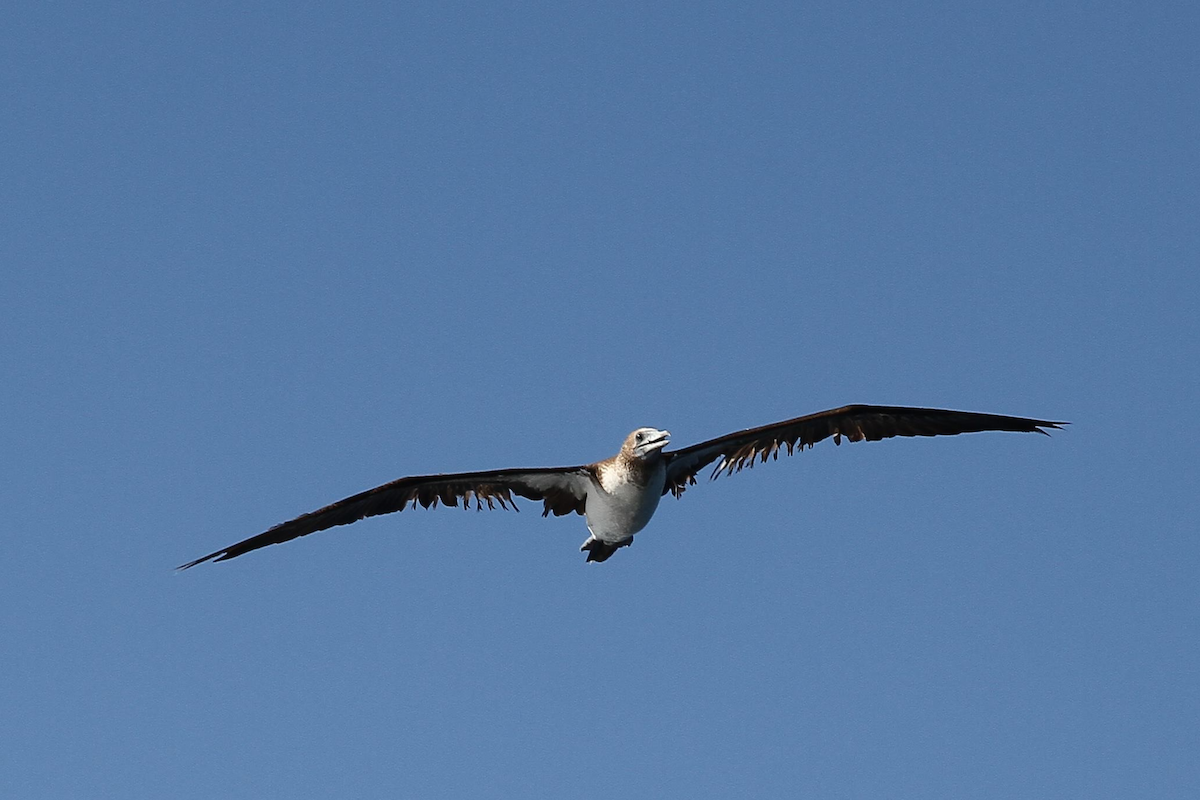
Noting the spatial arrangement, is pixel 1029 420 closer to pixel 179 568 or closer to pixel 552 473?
pixel 552 473

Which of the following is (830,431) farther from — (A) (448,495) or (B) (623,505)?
(A) (448,495)

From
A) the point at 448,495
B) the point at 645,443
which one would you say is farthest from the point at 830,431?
the point at 448,495

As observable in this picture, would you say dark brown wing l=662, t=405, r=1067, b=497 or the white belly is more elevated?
dark brown wing l=662, t=405, r=1067, b=497

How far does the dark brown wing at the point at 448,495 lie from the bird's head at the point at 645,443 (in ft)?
2.98

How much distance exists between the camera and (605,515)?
2041 centimetres

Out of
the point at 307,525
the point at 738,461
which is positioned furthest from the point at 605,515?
the point at 307,525

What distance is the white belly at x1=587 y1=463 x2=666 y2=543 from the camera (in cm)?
2002

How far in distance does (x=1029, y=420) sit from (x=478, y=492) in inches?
362

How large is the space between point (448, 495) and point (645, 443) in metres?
3.66

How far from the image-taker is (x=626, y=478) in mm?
19938

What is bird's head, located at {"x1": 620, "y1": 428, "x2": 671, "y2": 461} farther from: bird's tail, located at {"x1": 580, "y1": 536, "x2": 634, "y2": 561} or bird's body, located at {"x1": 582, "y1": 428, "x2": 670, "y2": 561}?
bird's tail, located at {"x1": 580, "y1": 536, "x2": 634, "y2": 561}

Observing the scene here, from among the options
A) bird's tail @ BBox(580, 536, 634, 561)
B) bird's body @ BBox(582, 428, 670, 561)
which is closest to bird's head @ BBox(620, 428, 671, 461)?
bird's body @ BBox(582, 428, 670, 561)

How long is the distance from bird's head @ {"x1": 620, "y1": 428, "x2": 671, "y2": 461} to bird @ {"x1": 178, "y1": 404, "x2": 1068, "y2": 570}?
0.07ft

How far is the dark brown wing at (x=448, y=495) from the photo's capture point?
20.2m
